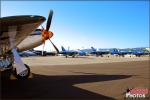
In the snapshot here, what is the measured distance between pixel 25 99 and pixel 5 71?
31.1 ft

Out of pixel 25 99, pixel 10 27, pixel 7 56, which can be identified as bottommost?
pixel 25 99

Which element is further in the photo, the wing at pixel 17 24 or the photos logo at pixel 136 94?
the photos logo at pixel 136 94

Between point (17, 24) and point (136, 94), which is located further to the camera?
point (136, 94)

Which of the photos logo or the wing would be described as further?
the photos logo

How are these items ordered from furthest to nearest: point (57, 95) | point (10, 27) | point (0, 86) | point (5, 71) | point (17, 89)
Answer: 1. point (5, 71)
2. point (0, 86)
3. point (17, 89)
4. point (57, 95)
5. point (10, 27)

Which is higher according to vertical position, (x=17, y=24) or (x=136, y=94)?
(x=17, y=24)

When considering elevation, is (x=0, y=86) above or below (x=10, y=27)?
below

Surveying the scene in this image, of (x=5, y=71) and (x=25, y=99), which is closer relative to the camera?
(x=25, y=99)

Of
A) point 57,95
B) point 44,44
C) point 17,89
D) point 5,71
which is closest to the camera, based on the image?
point 57,95

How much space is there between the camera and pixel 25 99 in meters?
10.1

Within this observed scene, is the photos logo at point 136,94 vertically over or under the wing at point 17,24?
under

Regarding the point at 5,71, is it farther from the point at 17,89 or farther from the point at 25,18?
the point at 25,18

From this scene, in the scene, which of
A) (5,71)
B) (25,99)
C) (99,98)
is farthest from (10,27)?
(5,71)

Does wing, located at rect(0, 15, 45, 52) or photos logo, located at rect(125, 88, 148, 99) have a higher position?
wing, located at rect(0, 15, 45, 52)
